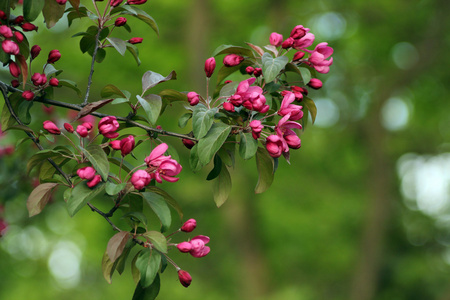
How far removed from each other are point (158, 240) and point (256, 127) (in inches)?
17.1

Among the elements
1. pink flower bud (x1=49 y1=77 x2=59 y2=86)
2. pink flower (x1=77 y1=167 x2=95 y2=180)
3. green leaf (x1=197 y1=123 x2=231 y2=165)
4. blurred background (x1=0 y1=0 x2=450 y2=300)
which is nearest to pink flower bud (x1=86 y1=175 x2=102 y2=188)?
pink flower (x1=77 y1=167 x2=95 y2=180)

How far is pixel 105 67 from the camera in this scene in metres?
10.0

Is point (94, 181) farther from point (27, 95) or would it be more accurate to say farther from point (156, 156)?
point (27, 95)

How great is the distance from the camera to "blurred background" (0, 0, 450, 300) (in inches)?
356

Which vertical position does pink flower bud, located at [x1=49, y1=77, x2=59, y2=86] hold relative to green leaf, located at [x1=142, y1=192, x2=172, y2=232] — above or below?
above

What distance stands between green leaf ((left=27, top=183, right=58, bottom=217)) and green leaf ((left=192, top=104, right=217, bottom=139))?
0.46 metres

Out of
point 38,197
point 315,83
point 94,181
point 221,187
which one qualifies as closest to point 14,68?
point 38,197

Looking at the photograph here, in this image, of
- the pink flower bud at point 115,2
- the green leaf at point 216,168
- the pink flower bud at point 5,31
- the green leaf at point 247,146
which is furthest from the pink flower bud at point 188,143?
the pink flower bud at point 5,31

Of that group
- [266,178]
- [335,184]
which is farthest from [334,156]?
[266,178]

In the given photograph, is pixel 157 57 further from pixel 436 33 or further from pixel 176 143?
pixel 436 33

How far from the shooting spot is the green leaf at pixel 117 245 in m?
1.66

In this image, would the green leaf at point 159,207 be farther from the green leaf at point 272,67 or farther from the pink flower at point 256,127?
the green leaf at point 272,67

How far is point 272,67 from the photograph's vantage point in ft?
6.14

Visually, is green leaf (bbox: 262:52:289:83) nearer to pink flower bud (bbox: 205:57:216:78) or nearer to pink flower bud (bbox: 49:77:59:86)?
pink flower bud (bbox: 205:57:216:78)
